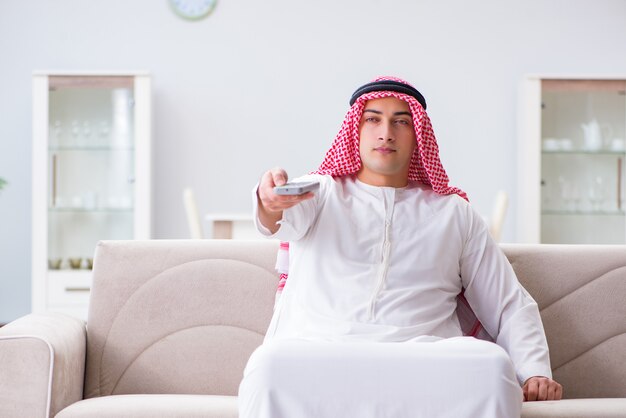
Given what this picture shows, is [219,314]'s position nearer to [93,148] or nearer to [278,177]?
[278,177]

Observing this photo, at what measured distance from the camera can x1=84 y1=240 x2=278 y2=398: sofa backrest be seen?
8.79 feet

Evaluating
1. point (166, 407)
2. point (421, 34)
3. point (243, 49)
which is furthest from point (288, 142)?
point (166, 407)

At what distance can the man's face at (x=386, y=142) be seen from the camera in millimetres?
2541

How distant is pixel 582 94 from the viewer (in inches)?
232

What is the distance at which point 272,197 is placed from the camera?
2199 millimetres

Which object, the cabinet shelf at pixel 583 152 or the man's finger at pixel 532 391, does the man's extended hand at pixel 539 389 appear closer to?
the man's finger at pixel 532 391

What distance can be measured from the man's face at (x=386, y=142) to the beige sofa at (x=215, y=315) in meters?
0.43

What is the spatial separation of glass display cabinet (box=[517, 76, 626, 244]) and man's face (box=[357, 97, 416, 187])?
3.48m

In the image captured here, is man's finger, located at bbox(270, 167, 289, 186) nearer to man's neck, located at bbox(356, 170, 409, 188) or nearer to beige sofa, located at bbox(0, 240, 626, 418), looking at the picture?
man's neck, located at bbox(356, 170, 409, 188)

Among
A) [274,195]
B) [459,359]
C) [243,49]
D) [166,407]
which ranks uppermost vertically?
[243,49]

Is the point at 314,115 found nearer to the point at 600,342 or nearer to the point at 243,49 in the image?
the point at 243,49

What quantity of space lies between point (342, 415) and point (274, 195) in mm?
556

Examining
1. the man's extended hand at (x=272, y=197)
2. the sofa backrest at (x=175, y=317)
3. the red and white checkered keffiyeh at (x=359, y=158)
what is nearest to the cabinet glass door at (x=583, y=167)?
the red and white checkered keffiyeh at (x=359, y=158)

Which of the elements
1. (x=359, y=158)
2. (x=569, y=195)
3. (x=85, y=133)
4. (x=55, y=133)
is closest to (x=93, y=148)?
(x=85, y=133)
